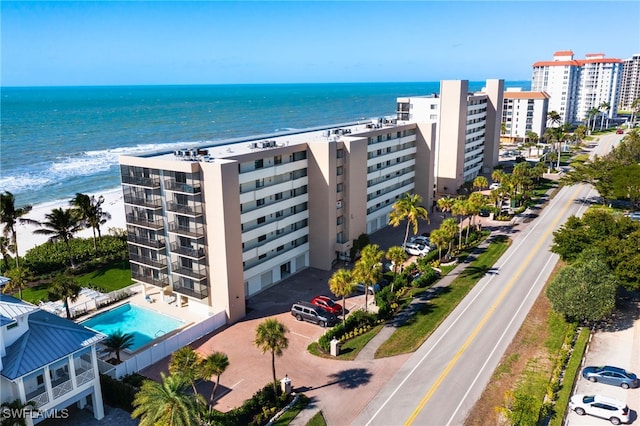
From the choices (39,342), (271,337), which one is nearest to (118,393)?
(39,342)

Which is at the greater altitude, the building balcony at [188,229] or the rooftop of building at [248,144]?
the rooftop of building at [248,144]

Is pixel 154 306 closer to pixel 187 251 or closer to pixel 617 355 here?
pixel 187 251

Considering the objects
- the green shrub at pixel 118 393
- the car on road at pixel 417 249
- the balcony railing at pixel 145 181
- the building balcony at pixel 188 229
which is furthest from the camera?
the car on road at pixel 417 249

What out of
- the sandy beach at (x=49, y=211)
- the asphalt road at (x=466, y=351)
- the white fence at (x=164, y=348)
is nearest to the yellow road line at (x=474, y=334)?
the asphalt road at (x=466, y=351)

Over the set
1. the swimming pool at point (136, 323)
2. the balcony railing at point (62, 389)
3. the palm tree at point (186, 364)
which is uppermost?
the palm tree at point (186, 364)

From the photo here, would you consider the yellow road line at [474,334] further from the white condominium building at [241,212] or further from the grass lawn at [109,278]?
the grass lawn at [109,278]

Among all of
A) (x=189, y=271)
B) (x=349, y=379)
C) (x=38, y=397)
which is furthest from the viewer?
(x=189, y=271)

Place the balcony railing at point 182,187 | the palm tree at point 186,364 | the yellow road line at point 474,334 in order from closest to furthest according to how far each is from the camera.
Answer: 1. the palm tree at point 186,364
2. the yellow road line at point 474,334
3. the balcony railing at point 182,187
